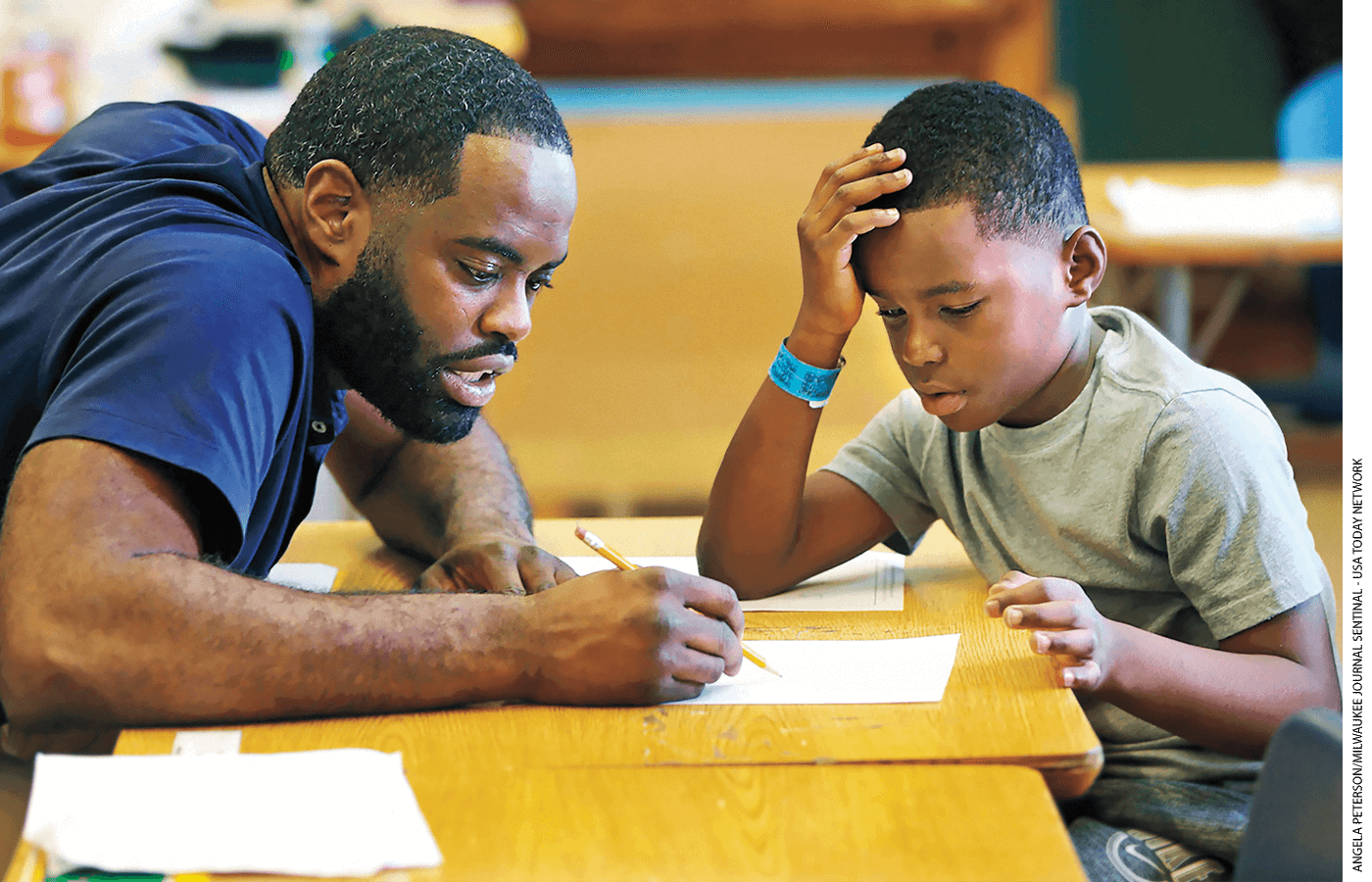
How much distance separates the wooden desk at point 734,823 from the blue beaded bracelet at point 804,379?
60cm

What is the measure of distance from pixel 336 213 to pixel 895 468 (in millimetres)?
699

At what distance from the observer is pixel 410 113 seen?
4.01 feet

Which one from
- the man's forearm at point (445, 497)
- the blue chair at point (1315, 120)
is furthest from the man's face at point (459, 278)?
the blue chair at point (1315, 120)

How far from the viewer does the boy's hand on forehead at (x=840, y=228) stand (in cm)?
130

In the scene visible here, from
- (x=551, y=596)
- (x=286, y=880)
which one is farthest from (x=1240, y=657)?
(x=286, y=880)

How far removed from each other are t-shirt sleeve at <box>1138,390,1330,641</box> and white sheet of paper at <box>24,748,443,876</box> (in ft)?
2.45

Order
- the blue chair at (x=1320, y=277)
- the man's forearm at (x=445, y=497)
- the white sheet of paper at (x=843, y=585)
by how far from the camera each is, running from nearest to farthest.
Answer: the white sheet of paper at (x=843, y=585)
the man's forearm at (x=445, y=497)
the blue chair at (x=1320, y=277)

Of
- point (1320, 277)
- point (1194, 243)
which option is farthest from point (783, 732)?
point (1320, 277)

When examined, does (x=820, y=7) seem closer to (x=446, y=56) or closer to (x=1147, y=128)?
(x=1147, y=128)

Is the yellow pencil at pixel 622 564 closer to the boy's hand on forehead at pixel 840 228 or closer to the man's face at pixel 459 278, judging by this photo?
the man's face at pixel 459 278

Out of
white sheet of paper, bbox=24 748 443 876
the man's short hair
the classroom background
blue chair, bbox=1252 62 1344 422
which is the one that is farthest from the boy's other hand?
blue chair, bbox=1252 62 1344 422

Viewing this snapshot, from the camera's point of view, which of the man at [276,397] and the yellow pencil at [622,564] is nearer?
the man at [276,397]

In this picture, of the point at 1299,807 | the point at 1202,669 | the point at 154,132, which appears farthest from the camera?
the point at 154,132

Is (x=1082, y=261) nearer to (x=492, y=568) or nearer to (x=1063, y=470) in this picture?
(x=1063, y=470)
